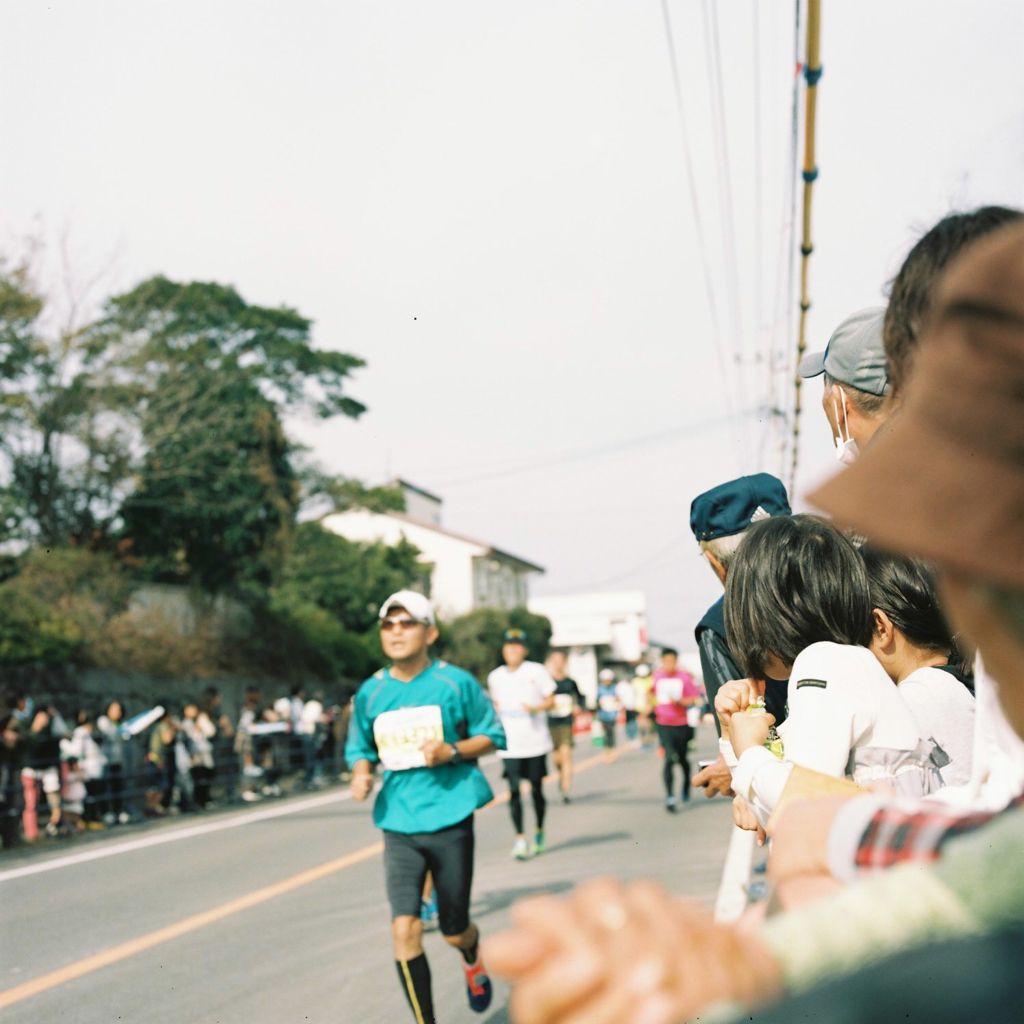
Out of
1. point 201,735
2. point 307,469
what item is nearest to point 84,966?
point 201,735

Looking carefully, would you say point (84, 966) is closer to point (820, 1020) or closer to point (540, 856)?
point (540, 856)

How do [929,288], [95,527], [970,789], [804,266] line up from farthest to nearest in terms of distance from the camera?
[95,527]
[804,266]
[929,288]
[970,789]

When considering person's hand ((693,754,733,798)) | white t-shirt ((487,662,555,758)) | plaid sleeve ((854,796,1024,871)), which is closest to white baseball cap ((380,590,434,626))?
person's hand ((693,754,733,798))

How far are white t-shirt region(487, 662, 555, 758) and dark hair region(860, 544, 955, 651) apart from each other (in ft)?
30.5

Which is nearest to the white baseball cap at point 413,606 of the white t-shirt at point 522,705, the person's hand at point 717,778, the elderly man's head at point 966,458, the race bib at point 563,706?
the person's hand at point 717,778

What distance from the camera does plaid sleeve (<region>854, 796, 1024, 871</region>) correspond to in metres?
0.89

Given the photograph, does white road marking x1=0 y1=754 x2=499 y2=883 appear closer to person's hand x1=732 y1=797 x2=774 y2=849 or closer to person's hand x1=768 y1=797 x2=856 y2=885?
person's hand x1=732 y1=797 x2=774 y2=849

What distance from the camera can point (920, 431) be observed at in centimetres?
82

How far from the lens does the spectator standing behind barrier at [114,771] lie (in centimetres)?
1647

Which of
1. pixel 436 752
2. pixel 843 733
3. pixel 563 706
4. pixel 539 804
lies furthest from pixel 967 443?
pixel 563 706

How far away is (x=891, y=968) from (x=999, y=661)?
238mm

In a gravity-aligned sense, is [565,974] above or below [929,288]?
below

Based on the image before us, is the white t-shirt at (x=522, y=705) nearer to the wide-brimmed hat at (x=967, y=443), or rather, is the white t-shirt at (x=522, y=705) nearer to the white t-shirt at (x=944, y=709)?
the white t-shirt at (x=944, y=709)

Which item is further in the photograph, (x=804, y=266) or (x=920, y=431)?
(x=804, y=266)
